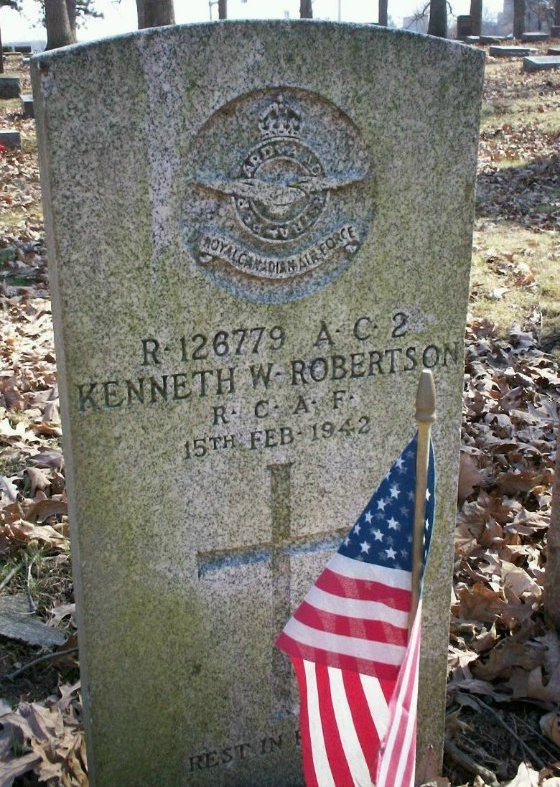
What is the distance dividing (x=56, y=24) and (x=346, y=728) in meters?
21.8

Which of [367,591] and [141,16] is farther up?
[141,16]

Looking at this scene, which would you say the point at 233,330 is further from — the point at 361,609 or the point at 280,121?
the point at 361,609

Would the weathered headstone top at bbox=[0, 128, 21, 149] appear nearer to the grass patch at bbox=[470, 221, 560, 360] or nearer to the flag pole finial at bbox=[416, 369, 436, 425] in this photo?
the grass patch at bbox=[470, 221, 560, 360]

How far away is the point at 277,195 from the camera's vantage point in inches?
88.4

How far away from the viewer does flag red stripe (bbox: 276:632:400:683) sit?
1992 mm

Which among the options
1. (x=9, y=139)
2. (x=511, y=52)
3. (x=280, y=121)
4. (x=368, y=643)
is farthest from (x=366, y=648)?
A: (x=511, y=52)

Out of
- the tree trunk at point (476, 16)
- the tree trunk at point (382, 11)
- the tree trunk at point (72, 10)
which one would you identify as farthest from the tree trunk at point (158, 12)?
the tree trunk at point (382, 11)

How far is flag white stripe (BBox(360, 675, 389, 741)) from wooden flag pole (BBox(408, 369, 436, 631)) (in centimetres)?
19

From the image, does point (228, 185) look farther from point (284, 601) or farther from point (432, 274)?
point (284, 601)

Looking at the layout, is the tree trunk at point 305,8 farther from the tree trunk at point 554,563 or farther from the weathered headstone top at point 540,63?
the tree trunk at point 554,563

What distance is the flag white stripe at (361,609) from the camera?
1951mm

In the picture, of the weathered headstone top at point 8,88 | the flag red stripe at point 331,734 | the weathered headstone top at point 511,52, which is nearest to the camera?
the flag red stripe at point 331,734

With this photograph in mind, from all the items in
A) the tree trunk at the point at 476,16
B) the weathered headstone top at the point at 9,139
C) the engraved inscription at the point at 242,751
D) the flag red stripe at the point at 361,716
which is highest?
the tree trunk at the point at 476,16

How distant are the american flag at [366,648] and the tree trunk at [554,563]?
1.44 m
